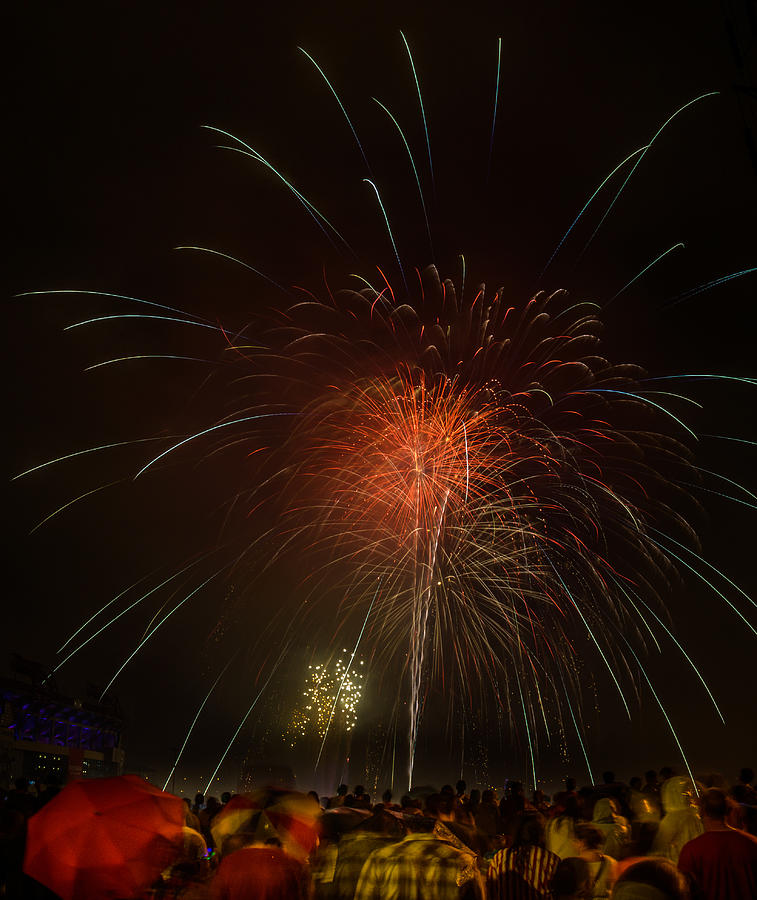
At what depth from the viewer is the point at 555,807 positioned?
10.8m

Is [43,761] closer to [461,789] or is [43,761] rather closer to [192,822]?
[461,789]

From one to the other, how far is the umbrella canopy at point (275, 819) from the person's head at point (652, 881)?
303 centimetres

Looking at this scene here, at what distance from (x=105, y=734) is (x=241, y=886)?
6440cm

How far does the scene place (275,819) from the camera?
295 inches

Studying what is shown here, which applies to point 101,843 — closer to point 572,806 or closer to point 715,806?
point 715,806

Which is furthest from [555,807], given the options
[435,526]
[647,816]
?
[435,526]

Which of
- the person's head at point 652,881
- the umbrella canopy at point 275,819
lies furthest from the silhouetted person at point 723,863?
the umbrella canopy at point 275,819

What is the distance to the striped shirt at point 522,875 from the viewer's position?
17.7ft

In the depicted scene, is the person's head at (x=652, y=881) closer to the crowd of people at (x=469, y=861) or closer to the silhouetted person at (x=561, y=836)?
the crowd of people at (x=469, y=861)

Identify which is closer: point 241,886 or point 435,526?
point 241,886

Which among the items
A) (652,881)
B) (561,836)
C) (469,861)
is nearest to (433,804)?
(561,836)

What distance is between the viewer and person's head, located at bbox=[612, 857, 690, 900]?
4.67m

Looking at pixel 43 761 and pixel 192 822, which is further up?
pixel 43 761

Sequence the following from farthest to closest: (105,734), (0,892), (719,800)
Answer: (105,734) < (0,892) < (719,800)
